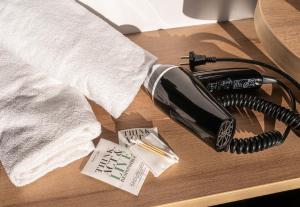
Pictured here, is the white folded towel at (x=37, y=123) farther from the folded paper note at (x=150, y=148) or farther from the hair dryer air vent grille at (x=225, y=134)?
the hair dryer air vent grille at (x=225, y=134)

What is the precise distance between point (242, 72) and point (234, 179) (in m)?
0.20

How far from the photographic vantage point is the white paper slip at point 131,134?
0.60 meters

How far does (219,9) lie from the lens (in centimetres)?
82

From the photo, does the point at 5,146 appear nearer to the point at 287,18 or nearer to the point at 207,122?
the point at 207,122

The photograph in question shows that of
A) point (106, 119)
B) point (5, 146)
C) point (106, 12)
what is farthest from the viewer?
point (106, 12)

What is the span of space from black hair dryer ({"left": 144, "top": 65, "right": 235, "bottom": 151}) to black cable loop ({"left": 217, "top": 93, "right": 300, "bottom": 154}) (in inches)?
1.2

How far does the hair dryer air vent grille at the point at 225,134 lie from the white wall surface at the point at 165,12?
33 cm

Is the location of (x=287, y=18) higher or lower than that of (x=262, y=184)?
higher

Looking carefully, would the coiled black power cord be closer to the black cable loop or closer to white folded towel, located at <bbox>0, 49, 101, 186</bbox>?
the black cable loop

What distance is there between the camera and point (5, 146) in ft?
1.76

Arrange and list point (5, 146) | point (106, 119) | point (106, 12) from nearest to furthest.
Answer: point (5, 146), point (106, 119), point (106, 12)

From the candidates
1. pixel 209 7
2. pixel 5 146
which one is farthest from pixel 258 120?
pixel 5 146

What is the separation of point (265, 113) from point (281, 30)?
0.14 m

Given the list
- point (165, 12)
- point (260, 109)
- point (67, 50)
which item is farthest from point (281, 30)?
point (67, 50)
